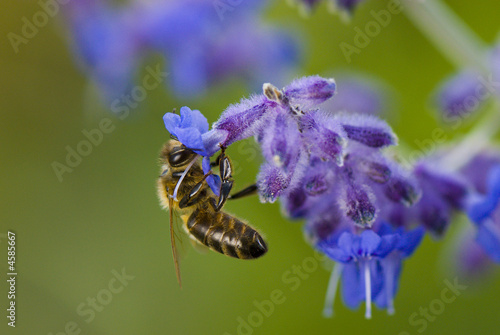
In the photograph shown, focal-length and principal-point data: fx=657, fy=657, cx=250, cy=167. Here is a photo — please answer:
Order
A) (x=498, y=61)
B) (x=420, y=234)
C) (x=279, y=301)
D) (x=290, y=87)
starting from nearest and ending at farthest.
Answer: (x=290, y=87)
(x=420, y=234)
(x=498, y=61)
(x=279, y=301)

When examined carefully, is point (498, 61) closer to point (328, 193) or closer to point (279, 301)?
point (328, 193)

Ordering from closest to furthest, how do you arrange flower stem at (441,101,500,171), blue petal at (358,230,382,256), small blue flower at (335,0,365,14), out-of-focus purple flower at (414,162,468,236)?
1. blue petal at (358,230,382,256)
2. out-of-focus purple flower at (414,162,468,236)
3. small blue flower at (335,0,365,14)
4. flower stem at (441,101,500,171)

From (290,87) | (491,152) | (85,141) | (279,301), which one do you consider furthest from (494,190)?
(85,141)

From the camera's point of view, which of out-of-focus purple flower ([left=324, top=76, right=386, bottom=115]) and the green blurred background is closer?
out-of-focus purple flower ([left=324, top=76, right=386, bottom=115])

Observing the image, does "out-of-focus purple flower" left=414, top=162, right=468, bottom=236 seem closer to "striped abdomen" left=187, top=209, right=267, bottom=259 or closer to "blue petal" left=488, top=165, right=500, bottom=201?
"blue petal" left=488, top=165, right=500, bottom=201

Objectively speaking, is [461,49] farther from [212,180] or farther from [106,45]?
[106,45]

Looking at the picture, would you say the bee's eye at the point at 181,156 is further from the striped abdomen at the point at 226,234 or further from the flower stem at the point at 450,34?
the flower stem at the point at 450,34

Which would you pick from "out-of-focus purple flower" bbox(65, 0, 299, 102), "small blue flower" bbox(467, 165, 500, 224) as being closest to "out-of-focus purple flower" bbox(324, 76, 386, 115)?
"out-of-focus purple flower" bbox(65, 0, 299, 102)

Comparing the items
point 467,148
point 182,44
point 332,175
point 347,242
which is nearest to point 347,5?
point 332,175

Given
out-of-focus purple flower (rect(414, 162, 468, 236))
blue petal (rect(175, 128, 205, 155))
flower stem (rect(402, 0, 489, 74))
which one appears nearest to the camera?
blue petal (rect(175, 128, 205, 155))
